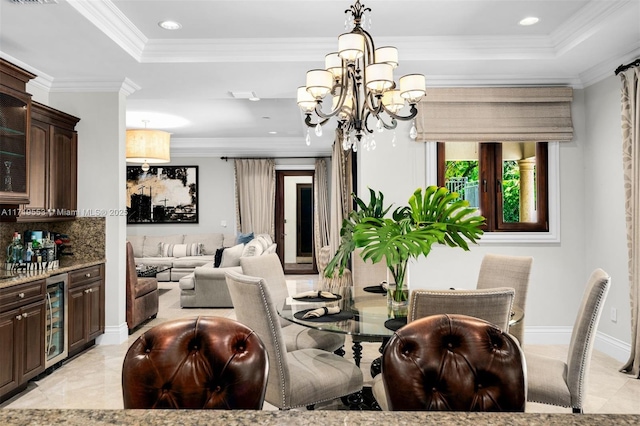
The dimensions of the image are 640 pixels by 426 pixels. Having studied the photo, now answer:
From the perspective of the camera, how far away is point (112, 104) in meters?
4.30

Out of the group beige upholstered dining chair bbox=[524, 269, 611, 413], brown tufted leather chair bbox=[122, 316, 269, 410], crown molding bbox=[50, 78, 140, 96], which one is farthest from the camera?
crown molding bbox=[50, 78, 140, 96]

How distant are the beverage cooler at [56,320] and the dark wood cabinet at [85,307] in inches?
2.9

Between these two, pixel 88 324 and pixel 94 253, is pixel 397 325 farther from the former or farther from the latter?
pixel 94 253

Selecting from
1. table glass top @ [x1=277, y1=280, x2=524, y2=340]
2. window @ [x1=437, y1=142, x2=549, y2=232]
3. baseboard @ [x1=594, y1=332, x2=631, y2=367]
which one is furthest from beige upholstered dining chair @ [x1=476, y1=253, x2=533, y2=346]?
baseboard @ [x1=594, y1=332, x2=631, y2=367]

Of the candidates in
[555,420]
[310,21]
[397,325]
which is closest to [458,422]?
[555,420]

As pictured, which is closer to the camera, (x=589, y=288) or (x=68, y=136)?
(x=589, y=288)

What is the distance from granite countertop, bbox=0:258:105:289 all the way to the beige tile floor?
0.78 metres

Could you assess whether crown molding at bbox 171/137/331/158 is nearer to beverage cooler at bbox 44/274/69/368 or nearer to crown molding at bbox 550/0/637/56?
crown molding at bbox 550/0/637/56

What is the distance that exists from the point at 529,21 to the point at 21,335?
4.27 metres

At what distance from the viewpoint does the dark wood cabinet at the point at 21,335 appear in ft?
9.38

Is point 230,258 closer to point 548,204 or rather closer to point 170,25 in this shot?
point 170,25

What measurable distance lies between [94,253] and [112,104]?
4.77 feet

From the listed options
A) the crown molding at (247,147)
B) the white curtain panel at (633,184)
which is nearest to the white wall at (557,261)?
the white curtain panel at (633,184)

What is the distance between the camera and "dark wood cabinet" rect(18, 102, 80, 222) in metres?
3.69
